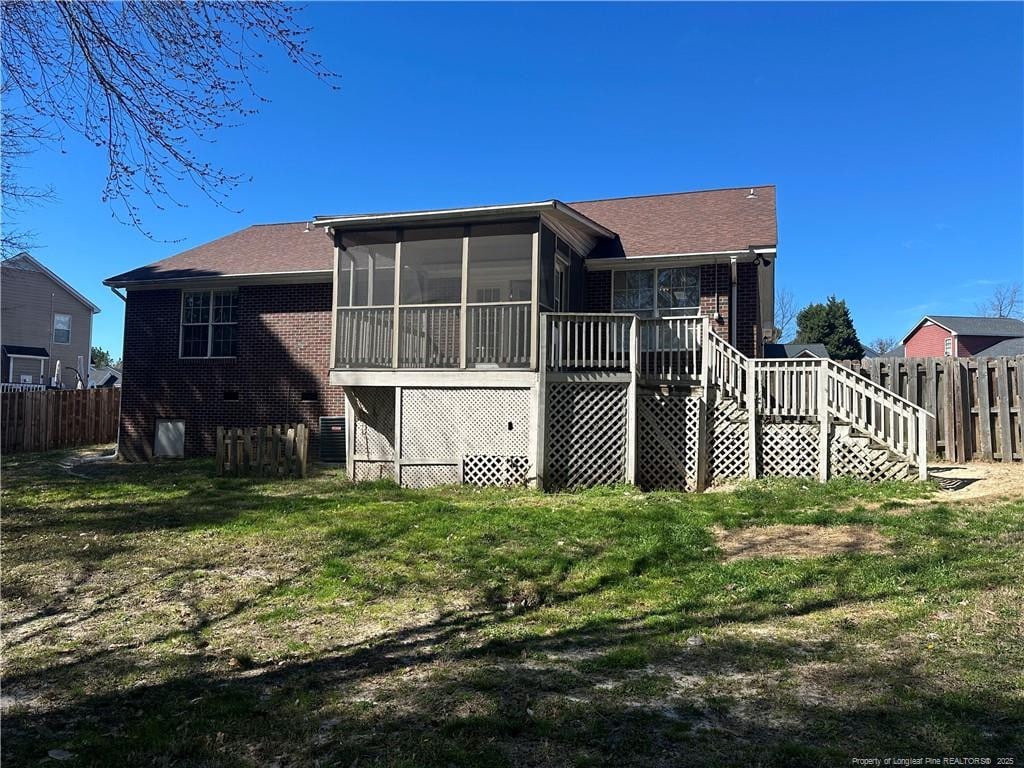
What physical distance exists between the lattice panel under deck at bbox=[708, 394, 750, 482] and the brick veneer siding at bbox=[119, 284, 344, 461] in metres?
8.47

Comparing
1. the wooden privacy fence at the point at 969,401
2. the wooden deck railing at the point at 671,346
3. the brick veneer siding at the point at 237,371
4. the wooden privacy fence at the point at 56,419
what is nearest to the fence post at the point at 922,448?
the wooden privacy fence at the point at 969,401

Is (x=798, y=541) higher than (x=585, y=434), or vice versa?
(x=585, y=434)

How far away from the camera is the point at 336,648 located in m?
4.97

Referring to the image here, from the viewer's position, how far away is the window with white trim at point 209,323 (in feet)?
56.3

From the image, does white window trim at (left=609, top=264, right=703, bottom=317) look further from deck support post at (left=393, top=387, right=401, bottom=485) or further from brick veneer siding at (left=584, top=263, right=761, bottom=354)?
deck support post at (left=393, top=387, right=401, bottom=485)

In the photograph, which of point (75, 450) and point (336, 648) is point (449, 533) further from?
point (75, 450)


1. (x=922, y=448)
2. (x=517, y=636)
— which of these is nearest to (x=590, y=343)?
(x=922, y=448)

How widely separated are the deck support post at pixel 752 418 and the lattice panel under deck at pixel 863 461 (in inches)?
44.1

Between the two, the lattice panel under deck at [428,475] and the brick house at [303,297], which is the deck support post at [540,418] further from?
the brick house at [303,297]

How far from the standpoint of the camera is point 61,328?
37688mm

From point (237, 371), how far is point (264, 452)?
4238mm

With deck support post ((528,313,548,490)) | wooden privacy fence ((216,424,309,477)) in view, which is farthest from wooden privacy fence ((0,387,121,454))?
deck support post ((528,313,548,490))

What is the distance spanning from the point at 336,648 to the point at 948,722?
3728 millimetres

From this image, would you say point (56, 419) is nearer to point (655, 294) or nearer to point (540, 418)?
point (540, 418)
